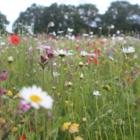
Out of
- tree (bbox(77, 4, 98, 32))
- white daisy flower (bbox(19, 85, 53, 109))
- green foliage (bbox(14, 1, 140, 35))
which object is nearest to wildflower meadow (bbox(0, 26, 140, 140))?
white daisy flower (bbox(19, 85, 53, 109))

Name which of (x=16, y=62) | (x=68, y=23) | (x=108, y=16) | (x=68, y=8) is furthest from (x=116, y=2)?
(x=16, y=62)

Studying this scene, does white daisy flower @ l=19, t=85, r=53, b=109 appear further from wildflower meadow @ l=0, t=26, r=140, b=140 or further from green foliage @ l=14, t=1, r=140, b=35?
green foliage @ l=14, t=1, r=140, b=35

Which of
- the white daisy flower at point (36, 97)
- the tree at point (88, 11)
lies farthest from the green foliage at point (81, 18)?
the white daisy flower at point (36, 97)

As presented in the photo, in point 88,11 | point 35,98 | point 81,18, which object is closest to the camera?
point 35,98

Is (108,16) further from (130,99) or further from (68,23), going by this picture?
(130,99)

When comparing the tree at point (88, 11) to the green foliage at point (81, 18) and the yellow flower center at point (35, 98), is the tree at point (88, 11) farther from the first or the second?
the yellow flower center at point (35, 98)

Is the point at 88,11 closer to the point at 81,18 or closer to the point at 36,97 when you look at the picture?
the point at 81,18

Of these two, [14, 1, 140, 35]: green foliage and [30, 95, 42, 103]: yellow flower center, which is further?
[14, 1, 140, 35]: green foliage

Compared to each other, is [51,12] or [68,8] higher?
[68,8]

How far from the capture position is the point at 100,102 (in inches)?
37.0

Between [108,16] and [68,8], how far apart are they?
21.3 feet

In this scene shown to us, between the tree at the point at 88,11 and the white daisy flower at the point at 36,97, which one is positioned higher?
the tree at the point at 88,11

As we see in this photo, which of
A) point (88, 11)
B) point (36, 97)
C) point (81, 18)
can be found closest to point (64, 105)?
point (36, 97)

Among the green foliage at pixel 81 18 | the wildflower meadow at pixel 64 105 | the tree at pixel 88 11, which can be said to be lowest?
the wildflower meadow at pixel 64 105
